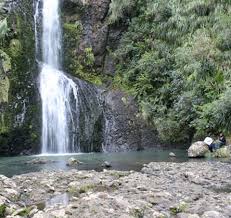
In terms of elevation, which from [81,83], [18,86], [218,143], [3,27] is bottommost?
[218,143]

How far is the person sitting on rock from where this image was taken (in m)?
16.6

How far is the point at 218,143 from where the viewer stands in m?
16.6

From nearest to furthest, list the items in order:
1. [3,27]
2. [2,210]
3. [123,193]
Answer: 1. [2,210]
2. [123,193]
3. [3,27]

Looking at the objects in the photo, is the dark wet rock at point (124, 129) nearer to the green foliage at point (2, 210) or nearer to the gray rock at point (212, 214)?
the green foliage at point (2, 210)

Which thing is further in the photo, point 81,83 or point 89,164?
point 81,83

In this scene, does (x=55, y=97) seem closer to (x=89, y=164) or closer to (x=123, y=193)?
(x=89, y=164)

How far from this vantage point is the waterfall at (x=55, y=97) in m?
19.2

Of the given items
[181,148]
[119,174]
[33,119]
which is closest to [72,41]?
Answer: [33,119]

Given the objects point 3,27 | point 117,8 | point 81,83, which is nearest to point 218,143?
point 81,83

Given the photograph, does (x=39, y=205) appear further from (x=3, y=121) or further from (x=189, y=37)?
(x=189, y=37)

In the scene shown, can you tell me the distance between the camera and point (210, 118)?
17.8 meters

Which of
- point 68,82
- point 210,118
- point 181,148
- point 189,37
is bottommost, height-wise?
point 181,148

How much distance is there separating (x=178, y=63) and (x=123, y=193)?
12.2 m

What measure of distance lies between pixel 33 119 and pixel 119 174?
8709mm
